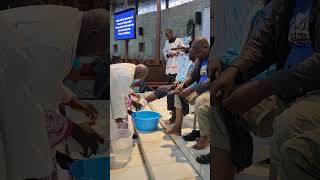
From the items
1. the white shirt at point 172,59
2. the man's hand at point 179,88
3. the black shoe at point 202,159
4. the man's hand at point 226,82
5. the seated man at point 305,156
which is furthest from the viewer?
the white shirt at point 172,59

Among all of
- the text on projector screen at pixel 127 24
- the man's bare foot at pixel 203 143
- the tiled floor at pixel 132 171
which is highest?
the text on projector screen at pixel 127 24

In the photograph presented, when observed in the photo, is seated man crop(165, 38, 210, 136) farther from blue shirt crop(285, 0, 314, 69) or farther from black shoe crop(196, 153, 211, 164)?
blue shirt crop(285, 0, 314, 69)

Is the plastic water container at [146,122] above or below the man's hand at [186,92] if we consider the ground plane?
below

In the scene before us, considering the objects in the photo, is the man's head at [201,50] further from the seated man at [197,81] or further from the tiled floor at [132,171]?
the tiled floor at [132,171]

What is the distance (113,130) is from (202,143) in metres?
0.66

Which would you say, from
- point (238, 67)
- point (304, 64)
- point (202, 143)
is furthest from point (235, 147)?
point (202, 143)

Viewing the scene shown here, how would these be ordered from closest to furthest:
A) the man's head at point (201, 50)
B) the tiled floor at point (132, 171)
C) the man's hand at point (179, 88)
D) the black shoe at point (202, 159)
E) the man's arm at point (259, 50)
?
the man's arm at point (259, 50) → the black shoe at point (202, 159) → the tiled floor at point (132, 171) → the man's head at point (201, 50) → the man's hand at point (179, 88)

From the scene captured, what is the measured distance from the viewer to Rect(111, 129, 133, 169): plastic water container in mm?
2264

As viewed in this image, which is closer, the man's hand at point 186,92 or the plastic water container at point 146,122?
the man's hand at point 186,92

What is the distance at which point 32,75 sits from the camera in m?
1.04

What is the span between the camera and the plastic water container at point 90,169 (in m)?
1.21

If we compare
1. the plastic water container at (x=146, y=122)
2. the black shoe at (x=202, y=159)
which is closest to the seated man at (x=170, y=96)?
the plastic water container at (x=146, y=122)

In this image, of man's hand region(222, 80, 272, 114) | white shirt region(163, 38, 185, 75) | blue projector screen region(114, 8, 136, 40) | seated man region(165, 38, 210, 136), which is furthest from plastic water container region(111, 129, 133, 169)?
blue projector screen region(114, 8, 136, 40)

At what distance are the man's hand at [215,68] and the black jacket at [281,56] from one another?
98mm
